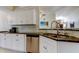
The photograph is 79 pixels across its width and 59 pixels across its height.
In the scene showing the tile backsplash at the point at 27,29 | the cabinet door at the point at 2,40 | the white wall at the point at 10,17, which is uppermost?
the white wall at the point at 10,17

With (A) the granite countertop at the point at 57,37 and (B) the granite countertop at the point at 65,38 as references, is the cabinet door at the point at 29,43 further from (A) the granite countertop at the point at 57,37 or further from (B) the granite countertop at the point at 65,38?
(B) the granite countertop at the point at 65,38

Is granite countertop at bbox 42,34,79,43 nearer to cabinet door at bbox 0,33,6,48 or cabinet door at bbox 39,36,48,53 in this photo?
cabinet door at bbox 39,36,48,53

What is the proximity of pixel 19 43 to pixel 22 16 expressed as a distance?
0.40 metres

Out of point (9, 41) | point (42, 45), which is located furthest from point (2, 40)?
point (42, 45)

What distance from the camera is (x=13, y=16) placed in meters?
1.92

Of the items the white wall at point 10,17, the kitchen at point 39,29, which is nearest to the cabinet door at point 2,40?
the kitchen at point 39,29

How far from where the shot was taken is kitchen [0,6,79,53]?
74.9 inches

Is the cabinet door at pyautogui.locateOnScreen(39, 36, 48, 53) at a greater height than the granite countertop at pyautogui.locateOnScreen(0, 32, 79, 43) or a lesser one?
lesser

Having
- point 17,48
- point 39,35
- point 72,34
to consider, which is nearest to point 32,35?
point 39,35

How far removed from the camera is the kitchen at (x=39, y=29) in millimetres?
1903

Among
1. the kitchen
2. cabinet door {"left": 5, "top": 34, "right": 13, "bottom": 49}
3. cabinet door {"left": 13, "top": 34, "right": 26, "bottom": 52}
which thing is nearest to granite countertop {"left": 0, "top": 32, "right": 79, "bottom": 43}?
the kitchen

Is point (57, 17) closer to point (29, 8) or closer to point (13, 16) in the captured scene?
point (29, 8)

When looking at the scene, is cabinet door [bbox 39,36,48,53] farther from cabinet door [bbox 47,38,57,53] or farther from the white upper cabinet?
the white upper cabinet

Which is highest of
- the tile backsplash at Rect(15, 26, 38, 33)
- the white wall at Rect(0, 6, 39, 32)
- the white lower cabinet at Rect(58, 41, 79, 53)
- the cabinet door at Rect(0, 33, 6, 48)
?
the white wall at Rect(0, 6, 39, 32)
